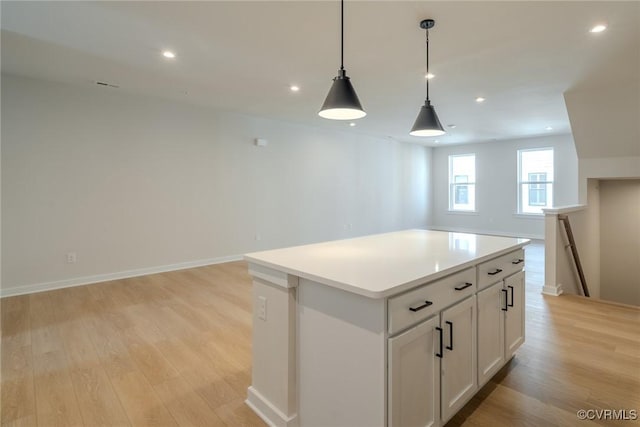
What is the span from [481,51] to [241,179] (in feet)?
13.1

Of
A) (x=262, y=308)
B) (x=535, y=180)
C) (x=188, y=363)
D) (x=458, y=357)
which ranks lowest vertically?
(x=188, y=363)

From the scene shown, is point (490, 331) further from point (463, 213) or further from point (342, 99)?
point (463, 213)

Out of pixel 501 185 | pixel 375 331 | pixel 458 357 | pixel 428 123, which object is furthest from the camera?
pixel 501 185

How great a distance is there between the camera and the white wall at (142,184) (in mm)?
3820

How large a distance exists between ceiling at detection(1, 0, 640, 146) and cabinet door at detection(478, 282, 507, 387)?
6.64 feet

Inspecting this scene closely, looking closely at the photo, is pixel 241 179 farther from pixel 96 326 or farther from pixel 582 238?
pixel 582 238

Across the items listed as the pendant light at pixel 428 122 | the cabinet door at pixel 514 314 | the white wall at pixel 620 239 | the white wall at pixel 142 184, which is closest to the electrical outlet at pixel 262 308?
the cabinet door at pixel 514 314

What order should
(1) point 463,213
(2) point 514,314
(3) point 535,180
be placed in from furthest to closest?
1. (1) point 463,213
2. (3) point 535,180
3. (2) point 514,314

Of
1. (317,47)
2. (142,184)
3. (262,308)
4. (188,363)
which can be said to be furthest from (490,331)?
(142,184)

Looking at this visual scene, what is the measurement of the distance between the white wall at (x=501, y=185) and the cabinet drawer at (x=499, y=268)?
272 inches

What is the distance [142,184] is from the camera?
463cm

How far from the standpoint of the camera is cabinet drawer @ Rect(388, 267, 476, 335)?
4.15 ft

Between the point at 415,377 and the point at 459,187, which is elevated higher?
the point at 459,187

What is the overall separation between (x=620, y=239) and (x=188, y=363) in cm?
679
